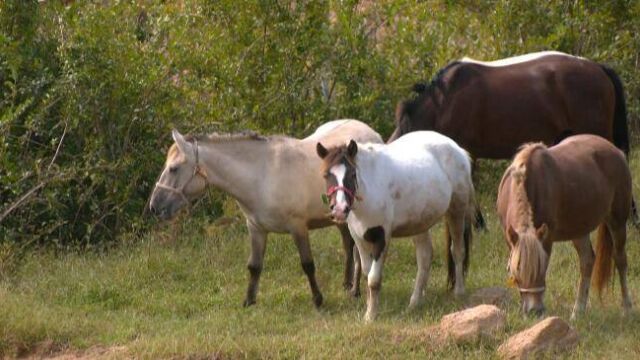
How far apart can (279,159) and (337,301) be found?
128cm

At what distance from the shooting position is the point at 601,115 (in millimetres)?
12180

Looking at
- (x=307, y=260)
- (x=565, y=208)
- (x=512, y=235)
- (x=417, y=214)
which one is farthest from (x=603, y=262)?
(x=307, y=260)

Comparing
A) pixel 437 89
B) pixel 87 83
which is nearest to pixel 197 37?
pixel 87 83

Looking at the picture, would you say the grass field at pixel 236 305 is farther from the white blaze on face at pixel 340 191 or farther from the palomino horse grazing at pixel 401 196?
the white blaze on face at pixel 340 191

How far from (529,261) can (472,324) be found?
57cm

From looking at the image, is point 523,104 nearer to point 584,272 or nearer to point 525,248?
point 584,272

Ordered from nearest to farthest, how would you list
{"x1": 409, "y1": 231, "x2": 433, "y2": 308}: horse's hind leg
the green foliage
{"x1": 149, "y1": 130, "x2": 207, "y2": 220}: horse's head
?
{"x1": 409, "y1": 231, "x2": 433, "y2": 308}: horse's hind leg → {"x1": 149, "y1": 130, "x2": 207, "y2": 220}: horse's head → the green foliage

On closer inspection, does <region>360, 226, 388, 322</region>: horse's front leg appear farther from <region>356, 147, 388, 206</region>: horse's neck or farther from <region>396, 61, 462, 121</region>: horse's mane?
<region>396, 61, 462, 121</region>: horse's mane

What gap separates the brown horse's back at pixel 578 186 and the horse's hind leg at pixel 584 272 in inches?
10.5

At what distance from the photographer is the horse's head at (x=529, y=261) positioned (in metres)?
8.02

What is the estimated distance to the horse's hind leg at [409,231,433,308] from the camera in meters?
9.51

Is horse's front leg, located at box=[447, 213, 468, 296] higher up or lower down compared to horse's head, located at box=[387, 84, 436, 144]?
lower down

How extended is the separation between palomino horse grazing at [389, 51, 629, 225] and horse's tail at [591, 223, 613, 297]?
8.37ft

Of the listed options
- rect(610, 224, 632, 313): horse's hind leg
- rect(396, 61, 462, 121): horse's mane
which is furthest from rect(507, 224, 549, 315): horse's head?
rect(396, 61, 462, 121): horse's mane
